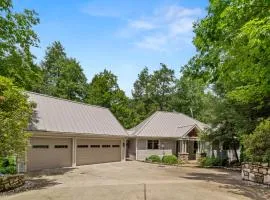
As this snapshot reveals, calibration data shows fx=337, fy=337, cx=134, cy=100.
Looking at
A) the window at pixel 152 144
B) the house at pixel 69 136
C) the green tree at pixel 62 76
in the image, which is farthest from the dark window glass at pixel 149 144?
the green tree at pixel 62 76

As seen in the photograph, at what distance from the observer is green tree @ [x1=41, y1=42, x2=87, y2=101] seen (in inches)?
2159

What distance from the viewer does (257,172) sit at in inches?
743

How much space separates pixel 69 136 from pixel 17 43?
9.08m

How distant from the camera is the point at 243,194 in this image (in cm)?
1482

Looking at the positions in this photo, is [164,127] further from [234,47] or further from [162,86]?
[162,86]

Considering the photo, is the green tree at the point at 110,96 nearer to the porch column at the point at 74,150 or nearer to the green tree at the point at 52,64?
the green tree at the point at 52,64

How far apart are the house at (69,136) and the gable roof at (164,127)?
3631 mm

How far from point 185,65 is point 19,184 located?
1087 centimetres

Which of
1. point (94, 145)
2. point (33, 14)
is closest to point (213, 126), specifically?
point (94, 145)

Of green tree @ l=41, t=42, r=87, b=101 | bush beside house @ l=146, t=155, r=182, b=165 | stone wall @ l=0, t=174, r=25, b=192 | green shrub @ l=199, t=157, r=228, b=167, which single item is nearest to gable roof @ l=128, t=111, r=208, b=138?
bush beside house @ l=146, t=155, r=182, b=165

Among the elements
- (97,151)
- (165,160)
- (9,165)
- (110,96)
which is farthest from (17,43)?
(110,96)

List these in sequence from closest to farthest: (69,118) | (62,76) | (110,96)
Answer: (69,118) < (110,96) < (62,76)

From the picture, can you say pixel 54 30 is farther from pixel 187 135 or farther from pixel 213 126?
pixel 187 135

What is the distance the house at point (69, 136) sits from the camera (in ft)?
79.6
